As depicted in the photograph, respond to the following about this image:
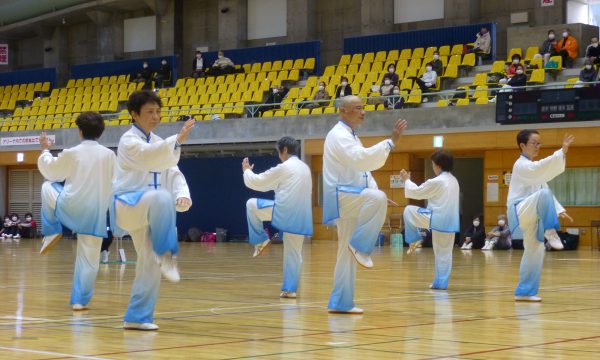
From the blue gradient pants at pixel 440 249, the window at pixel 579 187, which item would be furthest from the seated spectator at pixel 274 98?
the blue gradient pants at pixel 440 249

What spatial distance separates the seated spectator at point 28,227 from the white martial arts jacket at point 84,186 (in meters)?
29.0

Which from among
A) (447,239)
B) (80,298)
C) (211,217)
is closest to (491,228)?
(211,217)

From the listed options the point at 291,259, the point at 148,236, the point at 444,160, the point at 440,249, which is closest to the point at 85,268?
the point at 148,236

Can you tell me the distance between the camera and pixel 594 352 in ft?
24.1

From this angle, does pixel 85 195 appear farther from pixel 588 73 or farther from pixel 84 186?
pixel 588 73

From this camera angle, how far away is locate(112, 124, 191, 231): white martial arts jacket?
842cm

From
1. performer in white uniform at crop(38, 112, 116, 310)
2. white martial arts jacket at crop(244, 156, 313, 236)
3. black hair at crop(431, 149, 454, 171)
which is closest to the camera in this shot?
performer in white uniform at crop(38, 112, 116, 310)

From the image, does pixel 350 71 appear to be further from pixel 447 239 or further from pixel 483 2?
pixel 447 239

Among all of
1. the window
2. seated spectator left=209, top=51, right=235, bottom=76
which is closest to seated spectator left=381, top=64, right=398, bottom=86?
the window

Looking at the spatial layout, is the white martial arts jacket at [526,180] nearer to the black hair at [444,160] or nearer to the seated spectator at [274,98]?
the black hair at [444,160]

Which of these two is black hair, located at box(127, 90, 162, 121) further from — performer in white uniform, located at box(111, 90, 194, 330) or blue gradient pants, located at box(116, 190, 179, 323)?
blue gradient pants, located at box(116, 190, 179, 323)

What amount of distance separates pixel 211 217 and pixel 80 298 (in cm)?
2541

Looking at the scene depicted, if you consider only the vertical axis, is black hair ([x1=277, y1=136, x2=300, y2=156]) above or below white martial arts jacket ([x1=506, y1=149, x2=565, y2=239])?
above

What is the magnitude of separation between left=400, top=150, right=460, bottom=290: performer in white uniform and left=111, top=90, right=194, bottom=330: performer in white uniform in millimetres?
5452
